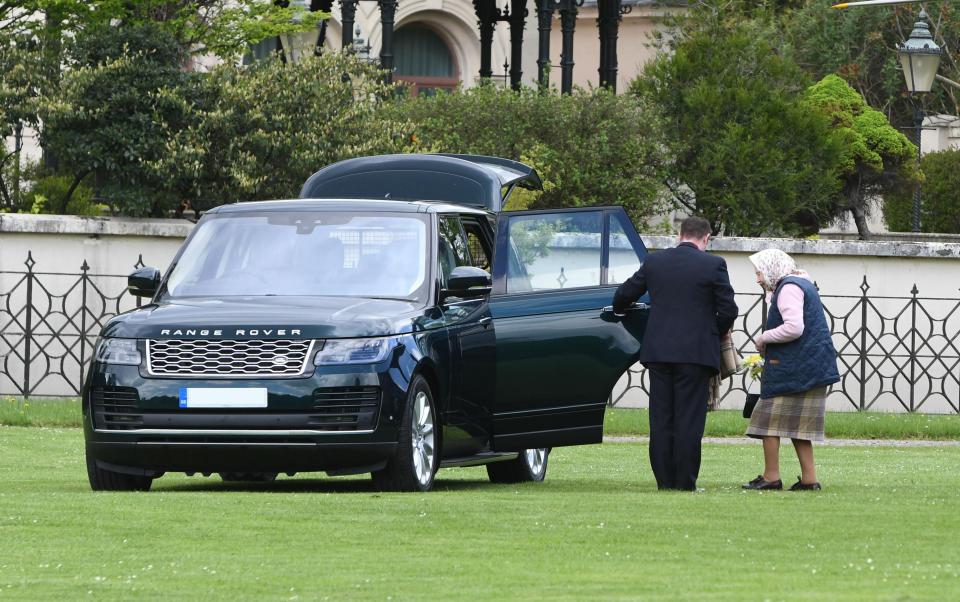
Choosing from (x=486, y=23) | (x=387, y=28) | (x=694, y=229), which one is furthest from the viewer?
(x=486, y=23)

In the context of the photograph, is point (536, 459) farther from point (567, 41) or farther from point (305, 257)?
point (567, 41)

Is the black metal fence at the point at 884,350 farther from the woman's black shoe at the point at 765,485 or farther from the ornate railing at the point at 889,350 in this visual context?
the woman's black shoe at the point at 765,485

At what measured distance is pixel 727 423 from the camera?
66.5ft

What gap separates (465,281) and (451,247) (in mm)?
728

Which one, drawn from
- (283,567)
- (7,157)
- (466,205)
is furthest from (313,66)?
(283,567)

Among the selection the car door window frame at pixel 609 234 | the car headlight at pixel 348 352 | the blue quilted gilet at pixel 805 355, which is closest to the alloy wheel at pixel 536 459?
the car door window frame at pixel 609 234

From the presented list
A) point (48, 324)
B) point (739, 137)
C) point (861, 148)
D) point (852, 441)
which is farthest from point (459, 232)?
point (861, 148)

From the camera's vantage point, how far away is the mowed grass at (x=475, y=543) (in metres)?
7.23

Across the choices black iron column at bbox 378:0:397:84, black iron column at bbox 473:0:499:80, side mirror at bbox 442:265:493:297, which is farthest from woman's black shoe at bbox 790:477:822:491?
black iron column at bbox 473:0:499:80

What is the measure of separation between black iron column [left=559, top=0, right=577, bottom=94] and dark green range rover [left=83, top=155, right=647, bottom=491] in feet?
80.0

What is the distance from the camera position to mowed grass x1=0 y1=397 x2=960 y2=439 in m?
19.0

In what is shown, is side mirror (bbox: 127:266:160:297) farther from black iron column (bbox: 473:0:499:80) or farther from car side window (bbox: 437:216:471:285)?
black iron column (bbox: 473:0:499:80)

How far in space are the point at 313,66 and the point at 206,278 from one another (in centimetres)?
1328

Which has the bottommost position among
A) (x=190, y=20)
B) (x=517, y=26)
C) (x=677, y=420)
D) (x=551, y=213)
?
(x=677, y=420)
